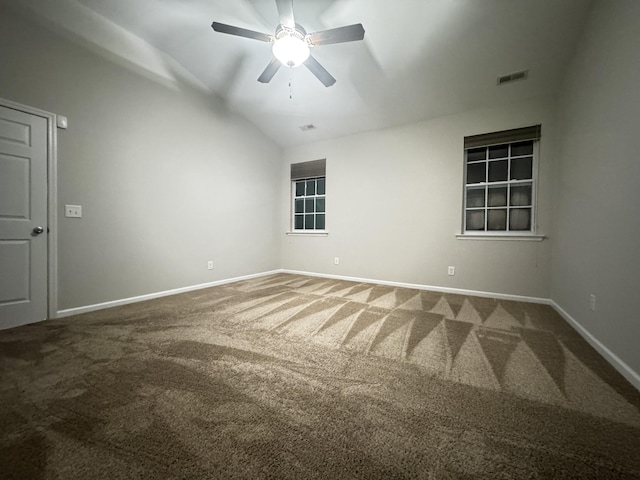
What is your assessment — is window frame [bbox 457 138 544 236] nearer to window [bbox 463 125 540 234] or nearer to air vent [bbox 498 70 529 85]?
window [bbox 463 125 540 234]

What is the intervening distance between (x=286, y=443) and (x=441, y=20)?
3625 millimetres

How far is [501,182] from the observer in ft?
10.7

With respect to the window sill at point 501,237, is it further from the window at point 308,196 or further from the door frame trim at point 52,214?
the door frame trim at point 52,214

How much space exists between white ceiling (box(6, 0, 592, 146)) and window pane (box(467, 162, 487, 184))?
0.80 meters

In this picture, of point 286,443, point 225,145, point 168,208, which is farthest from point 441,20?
point 168,208

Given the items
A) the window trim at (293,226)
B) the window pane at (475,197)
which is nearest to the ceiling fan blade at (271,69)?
the window trim at (293,226)

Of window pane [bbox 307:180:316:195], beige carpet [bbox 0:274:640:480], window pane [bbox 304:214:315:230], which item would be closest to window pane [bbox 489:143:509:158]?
beige carpet [bbox 0:274:640:480]

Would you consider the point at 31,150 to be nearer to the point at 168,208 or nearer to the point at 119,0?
the point at 168,208

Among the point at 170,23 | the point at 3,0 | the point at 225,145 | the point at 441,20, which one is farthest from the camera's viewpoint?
the point at 225,145

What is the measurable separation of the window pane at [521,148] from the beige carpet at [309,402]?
2242 mm

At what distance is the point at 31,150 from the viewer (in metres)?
2.21

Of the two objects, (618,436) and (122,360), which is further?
(122,360)

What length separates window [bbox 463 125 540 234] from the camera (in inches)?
123

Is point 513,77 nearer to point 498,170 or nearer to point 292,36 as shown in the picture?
point 498,170
